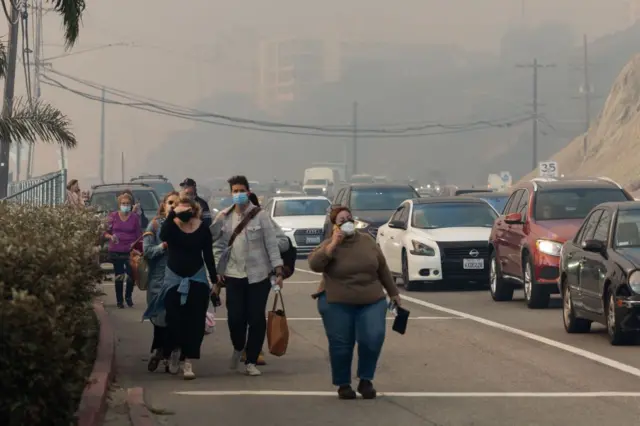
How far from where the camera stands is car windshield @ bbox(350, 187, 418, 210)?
35500mm

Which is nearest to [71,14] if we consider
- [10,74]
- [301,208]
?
[10,74]

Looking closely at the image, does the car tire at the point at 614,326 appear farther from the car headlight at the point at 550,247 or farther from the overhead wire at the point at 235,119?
the overhead wire at the point at 235,119

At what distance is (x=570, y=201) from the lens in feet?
74.5

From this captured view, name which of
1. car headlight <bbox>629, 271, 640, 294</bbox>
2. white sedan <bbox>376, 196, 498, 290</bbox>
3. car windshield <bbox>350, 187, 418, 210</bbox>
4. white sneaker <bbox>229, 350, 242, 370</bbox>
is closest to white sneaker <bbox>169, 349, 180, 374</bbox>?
white sneaker <bbox>229, 350, 242, 370</bbox>

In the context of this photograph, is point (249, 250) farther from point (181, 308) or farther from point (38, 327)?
point (38, 327)

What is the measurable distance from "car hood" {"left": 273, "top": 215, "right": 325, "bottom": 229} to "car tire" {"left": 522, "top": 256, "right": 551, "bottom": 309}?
700 inches

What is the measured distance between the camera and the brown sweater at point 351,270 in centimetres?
1241

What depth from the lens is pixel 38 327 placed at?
302 inches

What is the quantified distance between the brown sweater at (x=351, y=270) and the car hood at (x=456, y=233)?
13393 millimetres

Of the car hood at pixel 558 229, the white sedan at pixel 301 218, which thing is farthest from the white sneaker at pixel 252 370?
the white sedan at pixel 301 218

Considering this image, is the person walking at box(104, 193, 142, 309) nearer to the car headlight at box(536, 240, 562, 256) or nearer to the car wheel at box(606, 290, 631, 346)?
the car headlight at box(536, 240, 562, 256)

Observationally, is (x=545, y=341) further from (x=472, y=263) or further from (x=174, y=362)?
(x=472, y=263)

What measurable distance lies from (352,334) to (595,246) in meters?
4.85

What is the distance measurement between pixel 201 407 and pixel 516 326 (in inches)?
305
